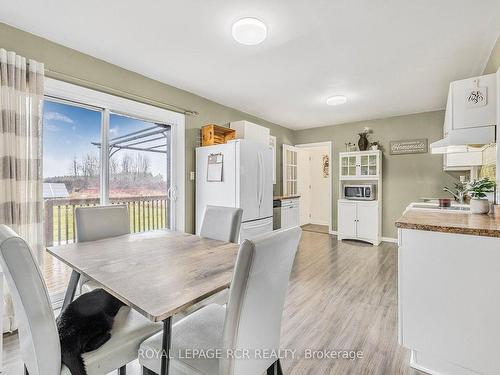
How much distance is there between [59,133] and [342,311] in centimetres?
324

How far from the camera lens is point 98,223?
6.79 feet

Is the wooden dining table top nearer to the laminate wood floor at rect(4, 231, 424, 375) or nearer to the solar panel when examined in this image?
the laminate wood floor at rect(4, 231, 424, 375)

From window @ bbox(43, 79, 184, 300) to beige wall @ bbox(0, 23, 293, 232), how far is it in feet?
0.47

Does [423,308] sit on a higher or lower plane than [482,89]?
lower

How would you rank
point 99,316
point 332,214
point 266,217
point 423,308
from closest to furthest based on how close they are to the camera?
point 99,316 < point 423,308 < point 266,217 < point 332,214

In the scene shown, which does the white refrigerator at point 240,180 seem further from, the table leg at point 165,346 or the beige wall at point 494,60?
the beige wall at point 494,60

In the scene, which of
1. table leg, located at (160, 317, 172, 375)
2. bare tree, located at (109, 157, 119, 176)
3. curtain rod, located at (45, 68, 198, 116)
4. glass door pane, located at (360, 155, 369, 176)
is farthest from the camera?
glass door pane, located at (360, 155, 369, 176)

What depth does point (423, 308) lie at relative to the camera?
5.30ft

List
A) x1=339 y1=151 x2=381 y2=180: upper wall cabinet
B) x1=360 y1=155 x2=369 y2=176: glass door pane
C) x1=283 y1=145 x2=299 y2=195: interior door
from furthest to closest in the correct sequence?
x1=283 y1=145 x2=299 y2=195: interior door
x1=360 y1=155 x2=369 y2=176: glass door pane
x1=339 y1=151 x2=381 y2=180: upper wall cabinet

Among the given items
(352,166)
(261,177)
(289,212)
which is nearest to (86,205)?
(261,177)

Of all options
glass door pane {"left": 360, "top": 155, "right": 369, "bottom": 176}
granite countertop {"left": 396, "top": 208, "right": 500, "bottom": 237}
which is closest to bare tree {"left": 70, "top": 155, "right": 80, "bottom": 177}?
granite countertop {"left": 396, "top": 208, "right": 500, "bottom": 237}

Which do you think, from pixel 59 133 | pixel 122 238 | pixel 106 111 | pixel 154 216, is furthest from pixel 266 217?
pixel 59 133

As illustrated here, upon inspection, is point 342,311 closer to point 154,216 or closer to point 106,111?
point 154,216

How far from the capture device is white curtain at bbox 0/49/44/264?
1.95 meters
